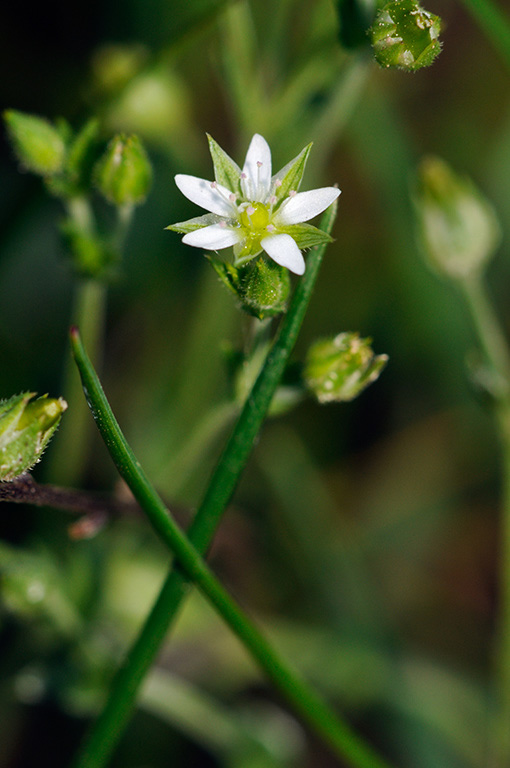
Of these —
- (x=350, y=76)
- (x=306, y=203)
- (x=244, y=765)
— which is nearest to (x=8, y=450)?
(x=306, y=203)

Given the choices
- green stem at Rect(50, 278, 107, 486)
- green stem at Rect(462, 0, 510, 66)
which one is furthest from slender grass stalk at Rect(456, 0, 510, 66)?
green stem at Rect(50, 278, 107, 486)

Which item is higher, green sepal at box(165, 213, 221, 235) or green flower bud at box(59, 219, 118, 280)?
green sepal at box(165, 213, 221, 235)

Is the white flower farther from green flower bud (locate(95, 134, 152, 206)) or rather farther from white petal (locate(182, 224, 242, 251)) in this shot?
green flower bud (locate(95, 134, 152, 206))

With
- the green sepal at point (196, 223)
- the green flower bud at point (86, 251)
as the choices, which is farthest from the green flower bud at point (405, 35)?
the green flower bud at point (86, 251)

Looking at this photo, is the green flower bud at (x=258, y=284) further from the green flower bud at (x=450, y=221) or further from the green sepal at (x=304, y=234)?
the green flower bud at (x=450, y=221)

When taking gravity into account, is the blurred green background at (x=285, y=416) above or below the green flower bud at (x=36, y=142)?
below

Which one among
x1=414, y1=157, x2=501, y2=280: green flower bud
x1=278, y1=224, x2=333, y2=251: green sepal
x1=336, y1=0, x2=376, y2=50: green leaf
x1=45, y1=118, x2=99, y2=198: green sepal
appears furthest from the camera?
x1=414, y1=157, x2=501, y2=280: green flower bud

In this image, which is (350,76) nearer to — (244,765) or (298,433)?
(298,433)

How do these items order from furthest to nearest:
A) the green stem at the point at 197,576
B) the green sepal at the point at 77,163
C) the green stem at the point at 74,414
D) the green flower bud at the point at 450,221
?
the green flower bud at the point at 450,221 < the green stem at the point at 74,414 < the green sepal at the point at 77,163 < the green stem at the point at 197,576
